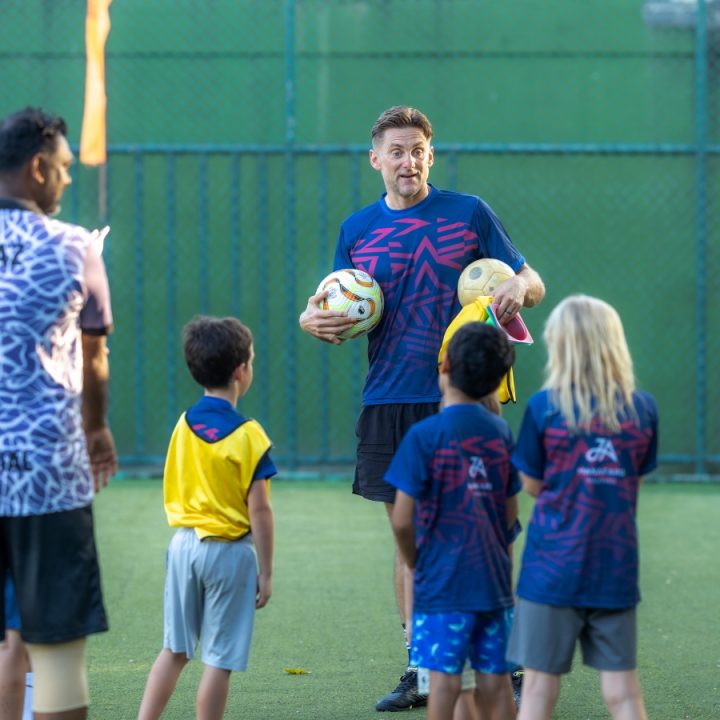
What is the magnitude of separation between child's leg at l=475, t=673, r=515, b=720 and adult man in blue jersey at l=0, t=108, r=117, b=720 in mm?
989

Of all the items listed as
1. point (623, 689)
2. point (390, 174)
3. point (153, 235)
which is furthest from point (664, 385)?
point (623, 689)

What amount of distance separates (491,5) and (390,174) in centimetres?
557

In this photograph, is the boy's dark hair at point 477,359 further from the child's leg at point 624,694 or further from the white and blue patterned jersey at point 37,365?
the white and blue patterned jersey at point 37,365

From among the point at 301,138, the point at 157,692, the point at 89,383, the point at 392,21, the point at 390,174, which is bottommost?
the point at 157,692

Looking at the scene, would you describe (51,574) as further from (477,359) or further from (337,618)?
(337,618)

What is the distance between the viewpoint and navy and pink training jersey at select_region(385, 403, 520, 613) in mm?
3559

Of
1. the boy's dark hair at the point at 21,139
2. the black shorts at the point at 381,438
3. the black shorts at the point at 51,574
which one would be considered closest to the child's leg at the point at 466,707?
the black shorts at the point at 381,438

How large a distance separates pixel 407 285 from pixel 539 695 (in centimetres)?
158

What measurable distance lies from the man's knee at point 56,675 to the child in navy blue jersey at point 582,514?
3.51ft

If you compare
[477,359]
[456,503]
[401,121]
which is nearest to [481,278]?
[401,121]

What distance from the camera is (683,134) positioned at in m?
9.84

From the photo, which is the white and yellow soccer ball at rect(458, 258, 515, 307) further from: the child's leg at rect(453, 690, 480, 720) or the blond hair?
the child's leg at rect(453, 690, 480, 720)

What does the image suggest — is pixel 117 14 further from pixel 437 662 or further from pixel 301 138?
pixel 437 662

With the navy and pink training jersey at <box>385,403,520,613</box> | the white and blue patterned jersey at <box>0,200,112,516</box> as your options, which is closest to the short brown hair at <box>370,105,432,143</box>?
the navy and pink training jersey at <box>385,403,520,613</box>
